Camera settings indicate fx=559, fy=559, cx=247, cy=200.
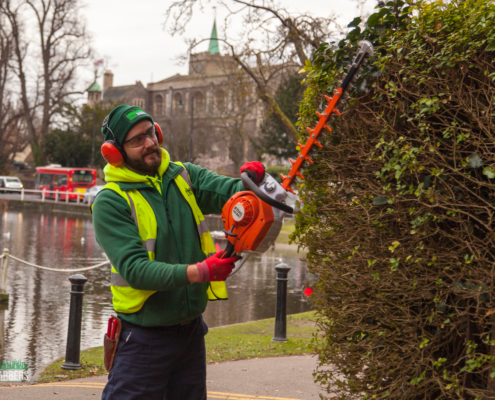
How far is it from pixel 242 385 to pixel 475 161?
3.51 m

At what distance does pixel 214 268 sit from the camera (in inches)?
104

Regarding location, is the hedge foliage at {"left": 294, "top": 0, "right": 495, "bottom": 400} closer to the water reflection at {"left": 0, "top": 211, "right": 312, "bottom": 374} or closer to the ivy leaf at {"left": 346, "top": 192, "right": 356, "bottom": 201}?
the ivy leaf at {"left": 346, "top": 192, "right": 356, "bottom": 201}

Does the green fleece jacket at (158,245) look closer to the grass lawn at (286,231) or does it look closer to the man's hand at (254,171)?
the man's hand at (254,171)

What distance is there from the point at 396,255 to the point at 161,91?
289 ft

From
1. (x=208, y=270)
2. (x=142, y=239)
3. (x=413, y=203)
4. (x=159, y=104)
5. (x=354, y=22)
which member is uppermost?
(x=159, y=104)

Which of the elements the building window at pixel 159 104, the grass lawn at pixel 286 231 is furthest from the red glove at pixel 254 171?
the building window at pixel 159 104

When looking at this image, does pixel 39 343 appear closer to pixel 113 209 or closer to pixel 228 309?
pixel 228 309

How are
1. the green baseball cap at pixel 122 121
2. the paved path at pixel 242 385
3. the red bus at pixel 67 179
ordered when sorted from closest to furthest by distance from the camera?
the green baseball cap at pixel 122 121
the paved path at pixel 242 385
the red bus at pixel 67 179

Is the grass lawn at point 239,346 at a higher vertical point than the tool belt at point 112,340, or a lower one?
lower

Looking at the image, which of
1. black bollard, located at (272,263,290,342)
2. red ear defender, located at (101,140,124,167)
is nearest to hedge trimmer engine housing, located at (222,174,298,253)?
red ear defender, located at (101,140,124,167)

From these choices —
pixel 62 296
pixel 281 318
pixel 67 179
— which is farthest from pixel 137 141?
pixel 67 179

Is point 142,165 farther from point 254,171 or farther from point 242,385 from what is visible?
point 242,385

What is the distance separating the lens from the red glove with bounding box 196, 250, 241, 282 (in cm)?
262

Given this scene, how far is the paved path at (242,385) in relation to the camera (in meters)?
4.99
